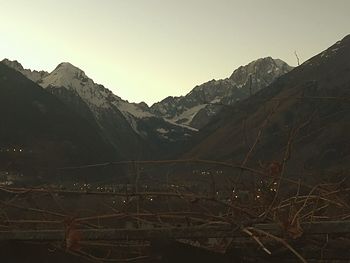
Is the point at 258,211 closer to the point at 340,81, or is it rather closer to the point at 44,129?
the point at 44,129

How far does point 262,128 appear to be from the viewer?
2.13 meters

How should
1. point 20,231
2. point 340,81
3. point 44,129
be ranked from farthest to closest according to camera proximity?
point 340,81 → point 44,129 → point 20,231

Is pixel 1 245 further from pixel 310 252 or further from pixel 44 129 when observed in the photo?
pixel 44 129

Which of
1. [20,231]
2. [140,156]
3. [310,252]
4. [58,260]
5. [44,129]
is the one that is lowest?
[310,252]

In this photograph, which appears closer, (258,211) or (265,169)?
(265,169)

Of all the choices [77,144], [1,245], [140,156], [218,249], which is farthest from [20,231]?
[77,144]

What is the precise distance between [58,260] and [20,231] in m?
0.33

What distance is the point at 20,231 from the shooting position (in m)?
3.02

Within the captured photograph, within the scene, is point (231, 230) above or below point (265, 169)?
below

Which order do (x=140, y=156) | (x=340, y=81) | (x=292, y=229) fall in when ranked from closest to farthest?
(x=292, y=229), (x=140, y=156), (x=340, y=81)

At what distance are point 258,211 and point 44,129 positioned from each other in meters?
186

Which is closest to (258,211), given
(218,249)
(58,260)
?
(218,249)

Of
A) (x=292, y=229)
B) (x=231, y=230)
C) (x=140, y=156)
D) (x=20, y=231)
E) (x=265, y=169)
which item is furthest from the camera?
(x=20, y=231)

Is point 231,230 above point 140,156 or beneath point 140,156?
beneath
